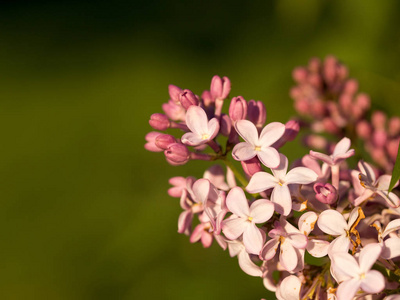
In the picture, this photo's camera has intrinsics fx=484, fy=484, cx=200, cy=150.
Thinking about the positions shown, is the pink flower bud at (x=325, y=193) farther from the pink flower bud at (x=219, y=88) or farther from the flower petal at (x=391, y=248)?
the pink flower bud at (x=219, y=88)

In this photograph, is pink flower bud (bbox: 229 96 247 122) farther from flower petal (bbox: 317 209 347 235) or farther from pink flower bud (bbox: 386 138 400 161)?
pink flower bud (bbox: 386 138 400 161)

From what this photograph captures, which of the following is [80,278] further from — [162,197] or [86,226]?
[162,197]

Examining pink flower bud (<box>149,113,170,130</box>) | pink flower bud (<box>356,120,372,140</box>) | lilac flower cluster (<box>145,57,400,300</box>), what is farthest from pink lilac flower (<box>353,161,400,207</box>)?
pink flower bud (<box>356,120,372,140</box>)

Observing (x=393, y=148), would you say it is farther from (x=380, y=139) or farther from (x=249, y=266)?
(x=249, y=266)

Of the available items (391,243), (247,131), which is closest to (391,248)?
(391,243)

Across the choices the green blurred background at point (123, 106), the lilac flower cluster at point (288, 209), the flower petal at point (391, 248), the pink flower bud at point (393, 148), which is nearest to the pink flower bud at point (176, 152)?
the lilac flower cluster at point (288, 209)

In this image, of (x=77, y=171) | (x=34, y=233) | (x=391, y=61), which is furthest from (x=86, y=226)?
(x=391, y=61)
